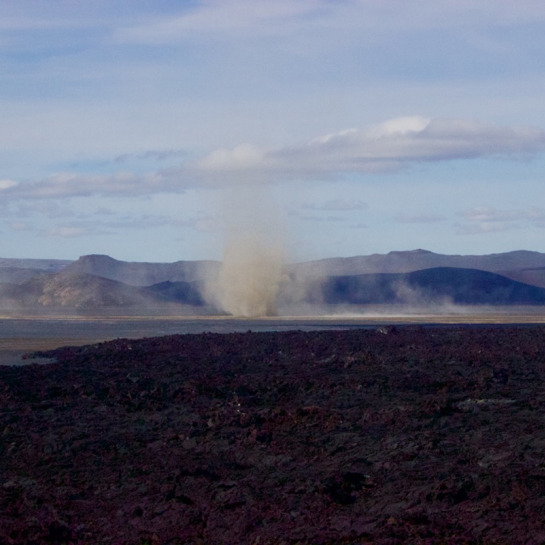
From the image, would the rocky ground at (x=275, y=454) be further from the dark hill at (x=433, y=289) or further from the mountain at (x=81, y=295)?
the dark hill at (x=433, y=289)

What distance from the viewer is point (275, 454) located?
16797mm

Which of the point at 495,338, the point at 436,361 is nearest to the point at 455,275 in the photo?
the point at 495,338

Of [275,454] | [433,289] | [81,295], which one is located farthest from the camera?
[433,289]

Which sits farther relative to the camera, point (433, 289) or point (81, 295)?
point (433, 289)

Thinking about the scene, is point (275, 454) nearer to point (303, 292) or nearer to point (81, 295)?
point (81, 295)

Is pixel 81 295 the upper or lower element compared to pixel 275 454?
upper

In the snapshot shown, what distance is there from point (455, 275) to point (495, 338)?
11553 centimetres

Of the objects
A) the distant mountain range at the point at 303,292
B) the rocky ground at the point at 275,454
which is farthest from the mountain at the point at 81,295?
the rocky ground at the point at 275,454

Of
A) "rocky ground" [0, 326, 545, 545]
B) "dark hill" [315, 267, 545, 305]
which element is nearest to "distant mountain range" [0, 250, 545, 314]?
"dark hill" [315, 267, 545, 305]

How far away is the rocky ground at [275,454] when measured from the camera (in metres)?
12.4

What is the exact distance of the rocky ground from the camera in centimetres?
1242

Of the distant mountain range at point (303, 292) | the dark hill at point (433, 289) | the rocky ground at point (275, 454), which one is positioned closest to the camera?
the rocky ground at point (275, 454)

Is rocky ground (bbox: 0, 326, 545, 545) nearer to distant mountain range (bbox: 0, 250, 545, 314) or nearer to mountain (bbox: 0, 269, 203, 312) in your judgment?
distant mountain range (bbox: 0, 250, 545, 314)

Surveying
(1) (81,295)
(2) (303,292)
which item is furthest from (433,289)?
(1) (81,295)
